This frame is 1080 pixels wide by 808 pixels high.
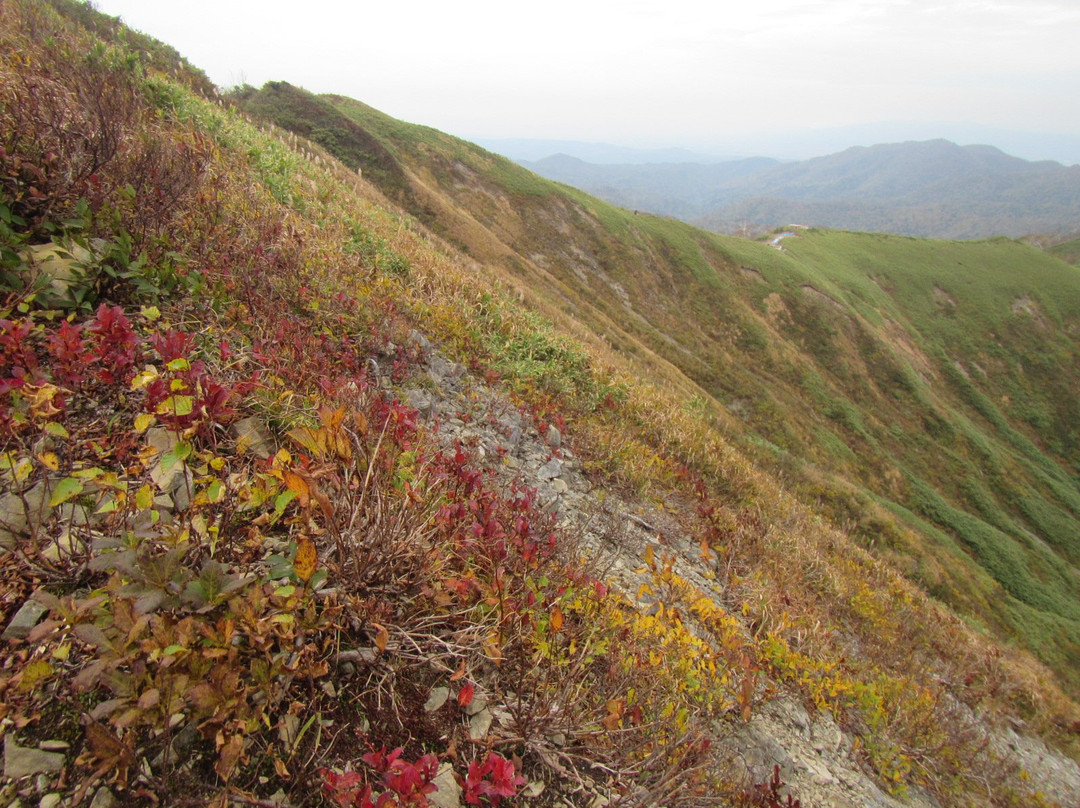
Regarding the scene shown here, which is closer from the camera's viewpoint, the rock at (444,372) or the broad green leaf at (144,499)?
the broad green leaf at (144,499)

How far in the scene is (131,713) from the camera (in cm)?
152

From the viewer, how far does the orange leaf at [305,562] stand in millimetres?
2104

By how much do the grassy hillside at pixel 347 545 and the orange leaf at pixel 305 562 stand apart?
0.03 feet

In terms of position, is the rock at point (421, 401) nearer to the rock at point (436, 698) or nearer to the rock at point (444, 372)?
the rock at point (444, 372)

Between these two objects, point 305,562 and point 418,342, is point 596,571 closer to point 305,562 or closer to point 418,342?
point 305,562

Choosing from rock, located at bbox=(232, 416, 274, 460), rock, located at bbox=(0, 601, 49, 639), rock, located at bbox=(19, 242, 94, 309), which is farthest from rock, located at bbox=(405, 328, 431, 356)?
rock, located at bbox=(0, 601, 49, 639)

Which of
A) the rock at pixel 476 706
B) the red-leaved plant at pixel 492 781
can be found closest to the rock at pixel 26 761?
the red-leaved plant at pixel 492 781

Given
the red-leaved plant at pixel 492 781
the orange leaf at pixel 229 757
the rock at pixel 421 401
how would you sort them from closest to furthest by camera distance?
the orange leaf at pixel 229 757, the red-leaved plant at pixel 492 781, the rock at pixel 421 401

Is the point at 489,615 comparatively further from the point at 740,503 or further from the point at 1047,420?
the point at 1047,420

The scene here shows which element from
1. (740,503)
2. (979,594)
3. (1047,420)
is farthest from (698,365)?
(1047,420)

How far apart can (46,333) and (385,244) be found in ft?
20.3

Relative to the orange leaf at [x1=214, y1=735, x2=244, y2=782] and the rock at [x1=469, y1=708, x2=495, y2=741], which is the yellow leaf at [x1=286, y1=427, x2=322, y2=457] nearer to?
the orange leaf at [x1=214, y1=735, x2=244, y2=782]

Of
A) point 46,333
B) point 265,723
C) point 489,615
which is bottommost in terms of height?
point 489,615

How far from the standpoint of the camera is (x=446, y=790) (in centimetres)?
209
